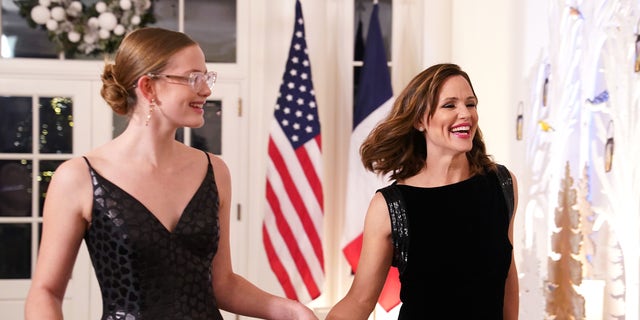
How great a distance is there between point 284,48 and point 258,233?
3.66ft

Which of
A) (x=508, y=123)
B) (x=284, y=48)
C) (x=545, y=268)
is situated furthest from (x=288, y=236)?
(x=545, y=268)

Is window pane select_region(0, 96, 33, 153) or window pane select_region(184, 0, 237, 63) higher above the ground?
window pane select_region(184, 0, 237, 63)

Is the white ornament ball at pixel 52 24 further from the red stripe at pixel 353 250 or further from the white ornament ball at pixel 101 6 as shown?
the red stripe at pixel 353 250

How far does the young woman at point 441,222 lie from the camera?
6.92ft

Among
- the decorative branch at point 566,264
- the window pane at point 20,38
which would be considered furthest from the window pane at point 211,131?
the decorative branch at point 566,264

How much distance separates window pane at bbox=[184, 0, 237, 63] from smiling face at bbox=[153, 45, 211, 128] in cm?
310

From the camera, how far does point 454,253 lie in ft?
6.96

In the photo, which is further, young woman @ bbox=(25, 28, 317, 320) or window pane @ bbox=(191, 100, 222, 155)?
window pane @ bbox=(191, 100, 222, 155)

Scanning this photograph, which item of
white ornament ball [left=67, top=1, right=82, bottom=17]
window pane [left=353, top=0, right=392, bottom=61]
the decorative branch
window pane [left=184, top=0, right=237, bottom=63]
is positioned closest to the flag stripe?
window pane [left=184, top=0, right=237, bottom=63]

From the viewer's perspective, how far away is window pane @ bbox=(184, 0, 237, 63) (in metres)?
4.88

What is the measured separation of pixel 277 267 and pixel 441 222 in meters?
2.50

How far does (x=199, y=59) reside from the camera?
1.83 metres

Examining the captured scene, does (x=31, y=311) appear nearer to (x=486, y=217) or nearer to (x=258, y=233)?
(x=486, y=217)

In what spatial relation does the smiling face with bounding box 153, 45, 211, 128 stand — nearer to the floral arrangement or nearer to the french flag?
the french flag
